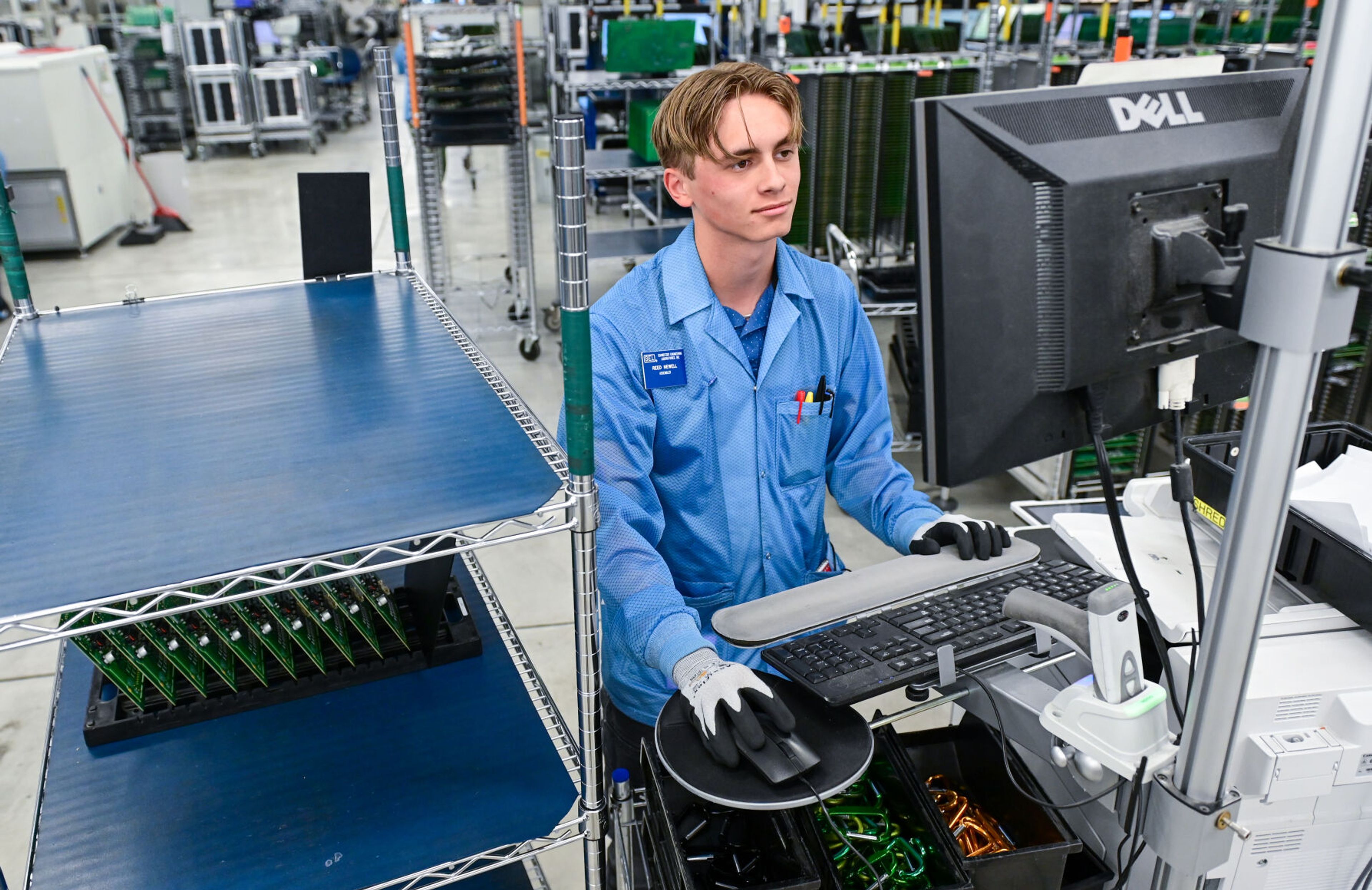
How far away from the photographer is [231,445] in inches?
48.5

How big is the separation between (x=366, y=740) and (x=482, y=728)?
0.17 metres

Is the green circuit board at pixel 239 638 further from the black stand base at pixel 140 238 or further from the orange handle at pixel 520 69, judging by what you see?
the black stand base at pixel 140 238

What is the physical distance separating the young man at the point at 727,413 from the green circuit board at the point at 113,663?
0.70m

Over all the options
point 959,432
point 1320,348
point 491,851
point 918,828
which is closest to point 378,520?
point 491,851

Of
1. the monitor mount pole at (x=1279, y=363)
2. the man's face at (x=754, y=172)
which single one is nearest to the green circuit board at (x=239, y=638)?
the man's face at (x=754, y=172)

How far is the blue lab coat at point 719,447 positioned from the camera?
146cm

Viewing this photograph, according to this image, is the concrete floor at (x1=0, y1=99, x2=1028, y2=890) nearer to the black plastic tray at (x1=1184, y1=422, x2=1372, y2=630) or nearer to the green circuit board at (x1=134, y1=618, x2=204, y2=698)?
the green circuit board at (x1=134, y1=618, x2=204, y2=698)

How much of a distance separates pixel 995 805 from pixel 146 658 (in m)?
1.22

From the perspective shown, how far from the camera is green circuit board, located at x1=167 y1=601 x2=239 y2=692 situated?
4.75 feet

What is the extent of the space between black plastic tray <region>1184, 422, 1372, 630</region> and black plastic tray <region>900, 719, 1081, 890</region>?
422 mm

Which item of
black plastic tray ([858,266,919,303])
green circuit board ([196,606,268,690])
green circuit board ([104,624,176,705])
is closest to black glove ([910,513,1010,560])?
green circuit board ([196,606,268,690])

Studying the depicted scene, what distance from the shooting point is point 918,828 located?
1.20 m

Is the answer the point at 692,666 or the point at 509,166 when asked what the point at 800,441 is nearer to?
the point at 692,666

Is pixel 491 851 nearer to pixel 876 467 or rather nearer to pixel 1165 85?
pixel 876 467
